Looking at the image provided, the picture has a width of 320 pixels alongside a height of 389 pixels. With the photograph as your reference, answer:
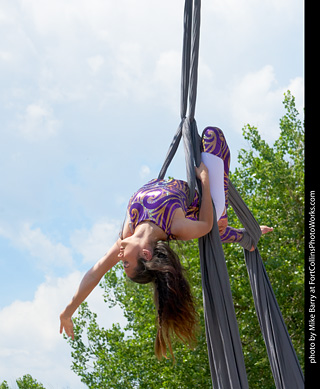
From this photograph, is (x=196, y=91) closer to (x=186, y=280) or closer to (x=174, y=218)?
(x=174, y=218)

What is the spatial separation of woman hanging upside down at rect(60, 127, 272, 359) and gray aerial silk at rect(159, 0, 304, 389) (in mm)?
109

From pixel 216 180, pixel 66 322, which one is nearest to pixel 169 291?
pixel 66 322

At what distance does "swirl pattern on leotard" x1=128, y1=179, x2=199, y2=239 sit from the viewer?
11.6 feet

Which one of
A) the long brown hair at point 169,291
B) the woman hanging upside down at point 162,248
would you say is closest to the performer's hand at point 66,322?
the woman hanging upside down at point 162,248

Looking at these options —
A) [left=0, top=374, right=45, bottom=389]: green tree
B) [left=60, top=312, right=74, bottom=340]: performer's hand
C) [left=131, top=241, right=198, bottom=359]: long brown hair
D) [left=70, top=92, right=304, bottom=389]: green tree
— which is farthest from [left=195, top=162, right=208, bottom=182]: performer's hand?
[left=0, top=374, right=45, bottom=389]: green tree

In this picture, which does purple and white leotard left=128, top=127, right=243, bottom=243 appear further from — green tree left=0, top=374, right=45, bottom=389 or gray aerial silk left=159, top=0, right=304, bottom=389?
green tree left=0, top=374, right=45, bottom=389

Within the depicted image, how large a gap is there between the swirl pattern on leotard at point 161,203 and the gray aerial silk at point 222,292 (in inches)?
3.5

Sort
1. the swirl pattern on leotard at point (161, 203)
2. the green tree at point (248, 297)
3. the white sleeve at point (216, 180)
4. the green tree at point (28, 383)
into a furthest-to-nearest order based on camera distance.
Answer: the green tree at point (28, 383)
the green tree at point (248, 297)
the white sleeve at point (216, 180)
the swirl pattern on leotard at point (161, 203)

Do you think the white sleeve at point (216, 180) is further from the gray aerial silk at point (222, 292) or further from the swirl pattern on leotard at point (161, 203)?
the swirl pattern on leotard at point (161, 203)

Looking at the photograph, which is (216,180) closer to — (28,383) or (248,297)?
(248,297)

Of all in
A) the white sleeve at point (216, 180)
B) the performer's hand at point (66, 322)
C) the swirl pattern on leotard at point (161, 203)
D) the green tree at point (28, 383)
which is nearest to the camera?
the swirl pattern on leotard at point (161, 203)

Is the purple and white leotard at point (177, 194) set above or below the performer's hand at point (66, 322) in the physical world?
above

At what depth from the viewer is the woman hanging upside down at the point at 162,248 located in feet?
11.4
